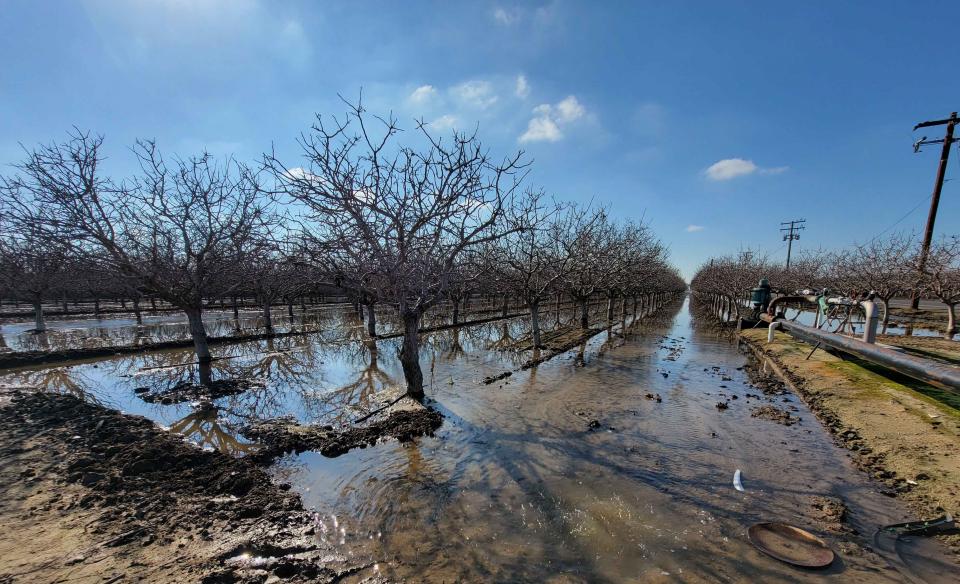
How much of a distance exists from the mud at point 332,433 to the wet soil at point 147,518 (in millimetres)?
845

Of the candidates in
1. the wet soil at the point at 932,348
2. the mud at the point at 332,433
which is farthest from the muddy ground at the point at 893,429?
the mud at the point at 332,433

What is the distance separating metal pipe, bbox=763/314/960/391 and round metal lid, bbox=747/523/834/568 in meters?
2.66

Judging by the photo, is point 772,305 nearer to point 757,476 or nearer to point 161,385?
point 757,476

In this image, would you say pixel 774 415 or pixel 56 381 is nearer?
pixel 774 415

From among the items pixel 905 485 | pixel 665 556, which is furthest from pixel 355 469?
pixel 905 485

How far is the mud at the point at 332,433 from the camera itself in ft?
20.7

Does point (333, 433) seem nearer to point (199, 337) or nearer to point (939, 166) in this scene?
point (199, 337)

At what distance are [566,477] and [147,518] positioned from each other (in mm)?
5315

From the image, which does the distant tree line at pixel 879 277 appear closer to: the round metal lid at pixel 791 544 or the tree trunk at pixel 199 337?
the round metal lid at pixel 791 544

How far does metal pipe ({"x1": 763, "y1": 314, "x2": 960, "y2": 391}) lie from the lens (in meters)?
4.66

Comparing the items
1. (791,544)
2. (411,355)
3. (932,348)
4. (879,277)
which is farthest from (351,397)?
(879,277)

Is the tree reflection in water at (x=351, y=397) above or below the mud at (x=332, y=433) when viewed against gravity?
below

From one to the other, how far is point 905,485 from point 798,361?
29.0 feet

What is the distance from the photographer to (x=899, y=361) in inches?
240
